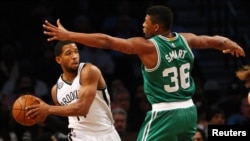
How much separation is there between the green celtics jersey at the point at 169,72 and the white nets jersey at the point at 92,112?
0.96 meters

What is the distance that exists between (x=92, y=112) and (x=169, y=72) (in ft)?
4.28

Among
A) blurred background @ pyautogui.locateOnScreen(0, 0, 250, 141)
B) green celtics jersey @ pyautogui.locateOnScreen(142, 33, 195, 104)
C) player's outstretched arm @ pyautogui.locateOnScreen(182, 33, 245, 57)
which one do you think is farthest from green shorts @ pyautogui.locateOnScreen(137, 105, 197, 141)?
blurred background @ pyautogui.locateOnScreen(0, 0, 250, 141)

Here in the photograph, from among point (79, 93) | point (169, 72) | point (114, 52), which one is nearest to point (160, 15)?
point (169, 72)

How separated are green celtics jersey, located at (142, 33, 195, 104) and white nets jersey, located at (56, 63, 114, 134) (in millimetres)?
959

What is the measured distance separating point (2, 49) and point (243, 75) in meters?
6.61

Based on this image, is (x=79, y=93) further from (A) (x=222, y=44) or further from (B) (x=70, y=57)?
(A) (x=222, y=44)

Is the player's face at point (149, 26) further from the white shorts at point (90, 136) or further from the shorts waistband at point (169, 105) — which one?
the white shorts at point (90, 136)

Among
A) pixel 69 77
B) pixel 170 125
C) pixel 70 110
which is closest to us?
pixel 170 125

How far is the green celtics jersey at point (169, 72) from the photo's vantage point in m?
7.77

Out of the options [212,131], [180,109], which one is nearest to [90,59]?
[212,131]

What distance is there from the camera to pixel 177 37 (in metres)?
7.95

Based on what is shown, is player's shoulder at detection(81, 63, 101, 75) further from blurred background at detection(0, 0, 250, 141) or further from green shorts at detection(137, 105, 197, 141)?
blurred background at detection(0, 0, 250, 141)

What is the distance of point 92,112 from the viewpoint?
28.5 feet

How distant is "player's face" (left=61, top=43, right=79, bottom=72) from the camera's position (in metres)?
8.72
